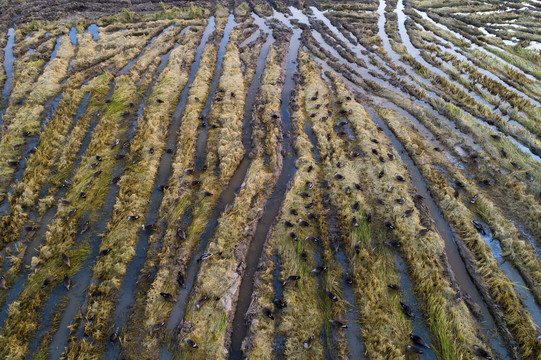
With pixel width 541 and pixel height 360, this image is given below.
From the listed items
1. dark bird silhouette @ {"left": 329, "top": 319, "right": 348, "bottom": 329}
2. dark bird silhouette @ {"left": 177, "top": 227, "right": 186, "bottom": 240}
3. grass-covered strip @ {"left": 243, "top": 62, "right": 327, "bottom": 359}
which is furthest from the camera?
dark bird silhouette @ {"left": 177, "top": 227, "right": 186, "bottom": 240}

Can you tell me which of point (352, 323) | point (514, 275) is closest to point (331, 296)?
point (352, 323)

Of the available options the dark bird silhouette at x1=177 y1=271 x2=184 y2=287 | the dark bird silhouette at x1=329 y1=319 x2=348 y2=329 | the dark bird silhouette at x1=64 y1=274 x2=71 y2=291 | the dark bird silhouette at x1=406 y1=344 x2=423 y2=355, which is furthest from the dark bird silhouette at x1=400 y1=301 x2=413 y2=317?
the dark bird silhouette at x1=64 y1=274 x2=71 y2=291

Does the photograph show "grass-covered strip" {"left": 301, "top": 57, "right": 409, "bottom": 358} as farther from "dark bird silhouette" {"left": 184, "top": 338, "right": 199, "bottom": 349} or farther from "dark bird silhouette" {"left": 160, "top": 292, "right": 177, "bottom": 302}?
"dark bird silhouette" {"left": 160, "top": 292, "right": 177, "bottom": 302}

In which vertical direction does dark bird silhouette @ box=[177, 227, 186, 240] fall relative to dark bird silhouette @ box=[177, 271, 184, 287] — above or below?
above

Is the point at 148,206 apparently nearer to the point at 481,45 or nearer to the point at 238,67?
the point at 238,67

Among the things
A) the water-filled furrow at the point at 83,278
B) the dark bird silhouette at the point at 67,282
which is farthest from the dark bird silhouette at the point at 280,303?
the dark bird silhouette at the point at 67,282

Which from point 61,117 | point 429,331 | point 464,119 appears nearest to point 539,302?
point 429,331

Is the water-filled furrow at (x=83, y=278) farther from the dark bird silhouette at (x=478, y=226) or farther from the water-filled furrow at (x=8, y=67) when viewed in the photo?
the dark bird silhouette at (x=478, y=226)
